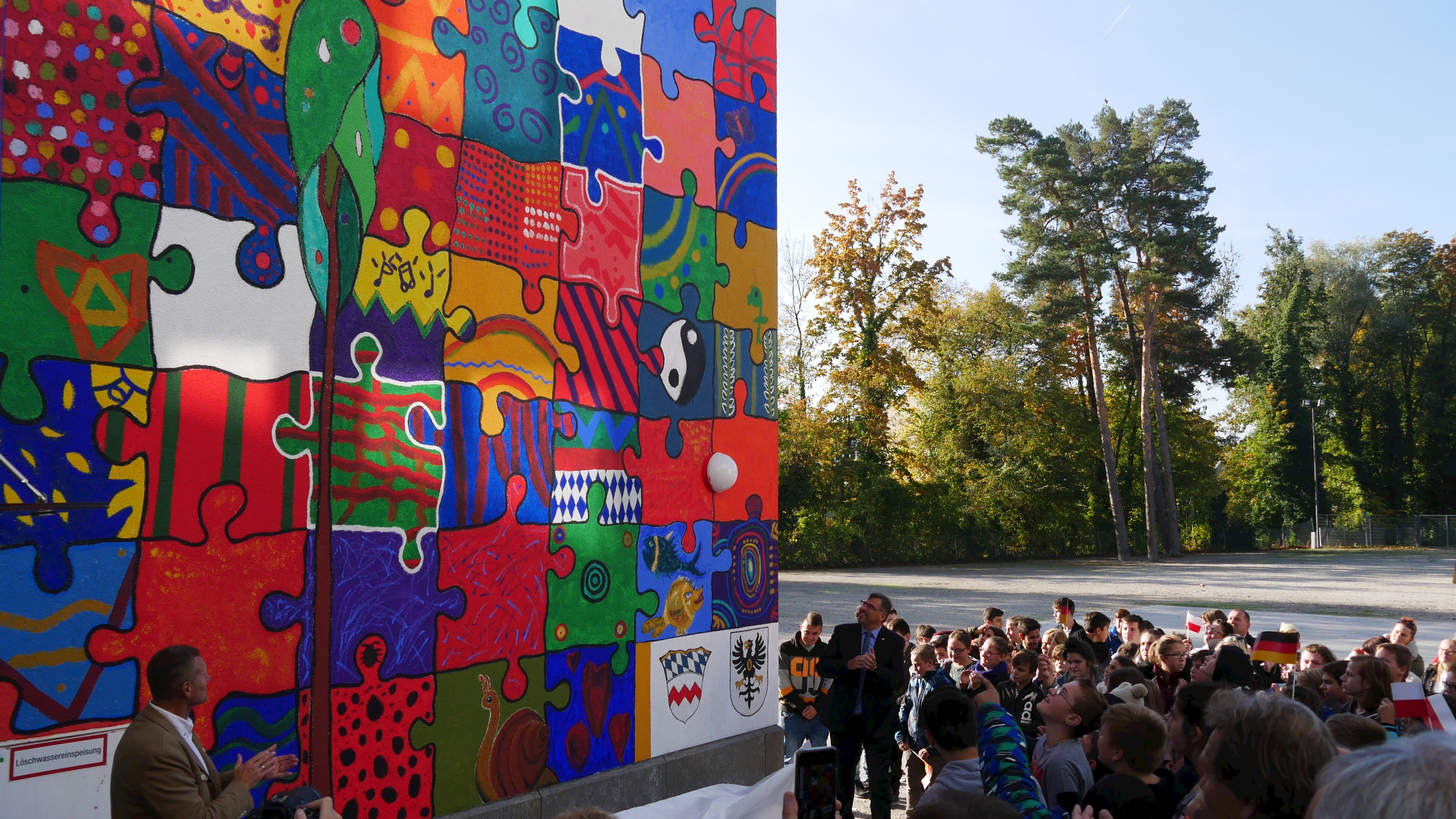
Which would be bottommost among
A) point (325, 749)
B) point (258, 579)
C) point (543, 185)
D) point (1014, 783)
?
point (325, 749)

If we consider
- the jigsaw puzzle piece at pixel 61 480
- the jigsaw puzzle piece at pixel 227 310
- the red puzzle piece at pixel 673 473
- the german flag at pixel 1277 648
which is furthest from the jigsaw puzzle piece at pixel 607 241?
the german flag at pixel 1277 648

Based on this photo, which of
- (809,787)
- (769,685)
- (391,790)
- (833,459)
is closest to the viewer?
(809,787)

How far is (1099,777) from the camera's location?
15.5 feet

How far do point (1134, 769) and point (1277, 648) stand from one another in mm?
3562

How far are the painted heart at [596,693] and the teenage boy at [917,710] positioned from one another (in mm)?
2126

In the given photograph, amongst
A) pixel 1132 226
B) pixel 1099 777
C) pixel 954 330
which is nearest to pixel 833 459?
pixel 954 330

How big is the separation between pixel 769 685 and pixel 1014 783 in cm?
504

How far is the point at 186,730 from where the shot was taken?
11.3 feet

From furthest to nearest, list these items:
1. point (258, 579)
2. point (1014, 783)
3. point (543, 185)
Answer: point (543, 185)
point (258, 579)
point (1014, 783)

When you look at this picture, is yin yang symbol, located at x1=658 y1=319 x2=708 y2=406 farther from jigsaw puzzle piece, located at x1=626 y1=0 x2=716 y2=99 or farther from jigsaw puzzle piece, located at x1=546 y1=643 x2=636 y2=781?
jigsaw puzzle piece, located at x1=546 y1=643 x2=636 y2=781

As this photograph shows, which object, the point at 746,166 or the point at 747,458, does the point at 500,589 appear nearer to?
the point at 747,458

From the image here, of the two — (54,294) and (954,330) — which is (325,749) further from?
(954,330)

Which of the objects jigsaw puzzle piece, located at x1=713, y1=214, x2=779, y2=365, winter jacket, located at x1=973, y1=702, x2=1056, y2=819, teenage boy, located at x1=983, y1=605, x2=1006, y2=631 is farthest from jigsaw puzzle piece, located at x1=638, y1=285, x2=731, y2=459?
winter jacket, located at x1=973, y1=702, x2=1056, y2=819

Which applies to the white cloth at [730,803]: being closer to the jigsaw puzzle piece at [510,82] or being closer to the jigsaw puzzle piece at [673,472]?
the jigsaw puzzle piece at [673,472]
